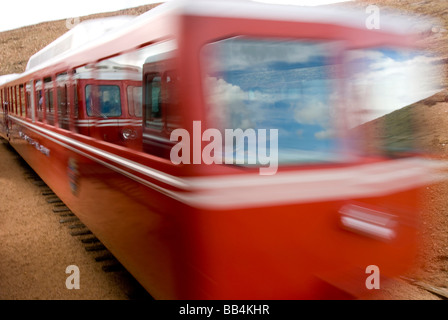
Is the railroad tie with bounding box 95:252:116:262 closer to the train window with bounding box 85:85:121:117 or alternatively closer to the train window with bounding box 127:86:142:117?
the train window with bounding box 85:85:121:117

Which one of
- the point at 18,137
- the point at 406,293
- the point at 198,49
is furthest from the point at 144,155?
the point at 18,137

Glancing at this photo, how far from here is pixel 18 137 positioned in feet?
37.1

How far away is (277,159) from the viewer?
2.81 metres

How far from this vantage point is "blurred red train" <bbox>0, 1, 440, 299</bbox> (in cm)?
269

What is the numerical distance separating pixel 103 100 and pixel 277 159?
7.73ft

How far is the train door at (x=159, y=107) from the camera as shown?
2.95m

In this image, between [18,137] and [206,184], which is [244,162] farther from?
[18,137]

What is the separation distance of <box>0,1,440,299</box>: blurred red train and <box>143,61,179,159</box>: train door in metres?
0.01

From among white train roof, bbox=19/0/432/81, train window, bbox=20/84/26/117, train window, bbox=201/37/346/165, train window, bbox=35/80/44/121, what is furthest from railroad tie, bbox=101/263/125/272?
train window, bbox=20/84/26/117

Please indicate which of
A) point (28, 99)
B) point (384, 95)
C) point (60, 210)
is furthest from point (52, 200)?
point (384, 95)

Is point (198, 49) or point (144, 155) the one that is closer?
point (198, 49)

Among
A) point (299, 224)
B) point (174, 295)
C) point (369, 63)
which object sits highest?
point (369, 63)

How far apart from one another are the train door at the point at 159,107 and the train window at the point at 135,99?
0.14m

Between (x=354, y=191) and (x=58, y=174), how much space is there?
4.87 m
